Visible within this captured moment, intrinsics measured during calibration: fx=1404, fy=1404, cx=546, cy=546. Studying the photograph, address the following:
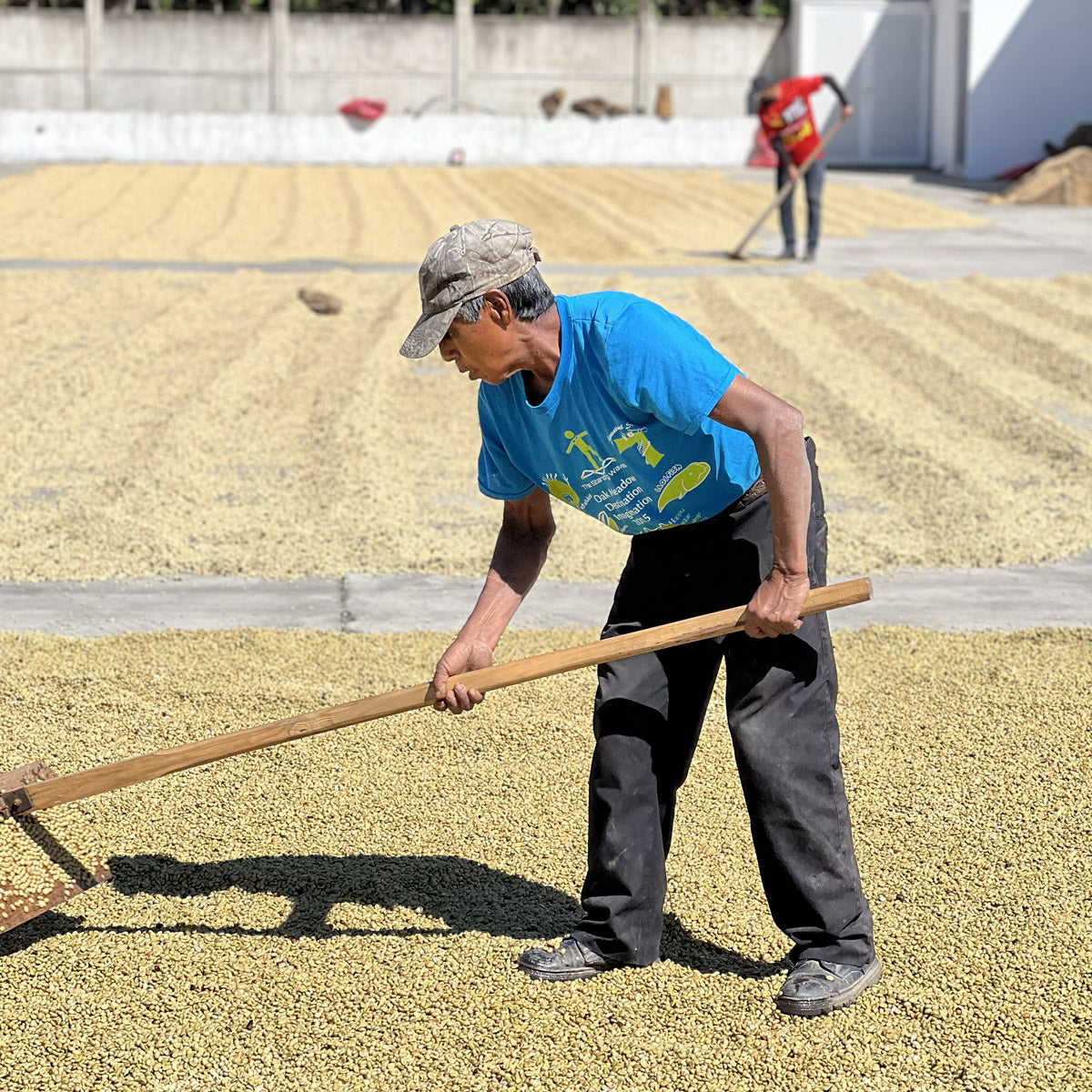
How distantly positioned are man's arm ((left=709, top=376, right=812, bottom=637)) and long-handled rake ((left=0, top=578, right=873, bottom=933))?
0.06 metres

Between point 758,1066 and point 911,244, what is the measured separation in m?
13.9

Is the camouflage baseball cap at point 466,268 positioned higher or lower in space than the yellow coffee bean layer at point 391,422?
higher

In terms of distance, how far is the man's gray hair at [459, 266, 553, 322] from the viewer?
8.46ft

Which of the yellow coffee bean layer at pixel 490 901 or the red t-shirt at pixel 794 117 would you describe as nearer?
the yellow coffee bean layer at pixel 490 901

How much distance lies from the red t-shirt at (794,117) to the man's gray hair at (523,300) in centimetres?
1131

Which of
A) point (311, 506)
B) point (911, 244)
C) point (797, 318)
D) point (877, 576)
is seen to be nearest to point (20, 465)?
point (311, 506)

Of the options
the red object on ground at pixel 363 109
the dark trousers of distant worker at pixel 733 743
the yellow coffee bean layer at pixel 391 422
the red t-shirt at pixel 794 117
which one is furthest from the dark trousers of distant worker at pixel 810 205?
the red object on ground at pixel 363 109

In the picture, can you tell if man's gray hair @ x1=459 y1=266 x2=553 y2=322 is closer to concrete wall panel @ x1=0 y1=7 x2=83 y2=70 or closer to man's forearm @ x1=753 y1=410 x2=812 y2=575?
man's forearm @ x1=753 y1=410 x2=812 y2=575

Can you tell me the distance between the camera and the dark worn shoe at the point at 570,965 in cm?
305

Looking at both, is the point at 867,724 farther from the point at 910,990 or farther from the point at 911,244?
Answer: the point at 911,244

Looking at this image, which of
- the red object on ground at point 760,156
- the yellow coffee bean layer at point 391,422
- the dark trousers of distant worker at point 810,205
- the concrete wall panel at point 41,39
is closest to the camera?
the yellow coffee bean layer at point 391,422

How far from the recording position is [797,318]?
11.0 metres

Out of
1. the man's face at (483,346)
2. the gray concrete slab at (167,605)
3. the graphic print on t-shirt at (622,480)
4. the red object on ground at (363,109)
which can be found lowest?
the gray concrete slab at (167,605)

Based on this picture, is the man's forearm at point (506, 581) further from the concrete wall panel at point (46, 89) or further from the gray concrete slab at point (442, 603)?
the concrete wall panel at point (46, 89)
